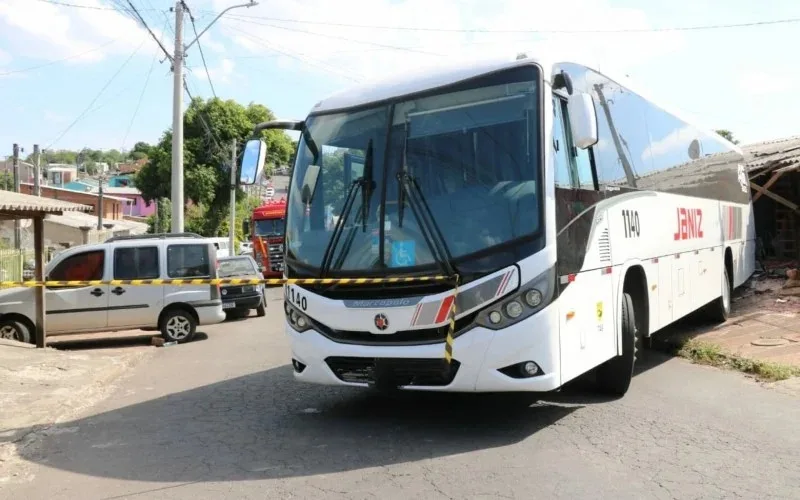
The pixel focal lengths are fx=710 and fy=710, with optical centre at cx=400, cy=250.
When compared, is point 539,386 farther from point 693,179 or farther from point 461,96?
point 693,179

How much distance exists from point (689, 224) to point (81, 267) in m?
10.7

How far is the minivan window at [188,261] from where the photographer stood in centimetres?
1395

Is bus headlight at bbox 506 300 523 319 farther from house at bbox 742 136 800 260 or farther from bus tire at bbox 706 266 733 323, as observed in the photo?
house at bbox 742 136 800 260

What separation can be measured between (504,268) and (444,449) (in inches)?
58.7

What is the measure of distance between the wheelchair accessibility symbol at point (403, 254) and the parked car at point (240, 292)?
1232 cm

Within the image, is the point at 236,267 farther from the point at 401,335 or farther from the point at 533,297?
the point at 533,297

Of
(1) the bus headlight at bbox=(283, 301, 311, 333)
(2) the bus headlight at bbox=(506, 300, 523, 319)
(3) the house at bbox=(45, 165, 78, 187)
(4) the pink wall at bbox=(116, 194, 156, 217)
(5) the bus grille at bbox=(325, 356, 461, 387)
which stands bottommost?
(5) the bus grille at bbox=(325, 356, 461, 387)

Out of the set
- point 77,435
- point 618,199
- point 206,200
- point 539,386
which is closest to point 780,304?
point 618,199

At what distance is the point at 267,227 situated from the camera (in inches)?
1184

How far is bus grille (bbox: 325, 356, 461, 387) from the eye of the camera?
5645 mm

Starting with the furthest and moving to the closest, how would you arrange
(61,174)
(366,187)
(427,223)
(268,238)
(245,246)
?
(61,174) < (245,246) < (268,238) < (366,187) < (427,223)

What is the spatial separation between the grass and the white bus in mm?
2321

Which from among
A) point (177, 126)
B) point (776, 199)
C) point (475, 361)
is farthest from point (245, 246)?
point (475, 361)

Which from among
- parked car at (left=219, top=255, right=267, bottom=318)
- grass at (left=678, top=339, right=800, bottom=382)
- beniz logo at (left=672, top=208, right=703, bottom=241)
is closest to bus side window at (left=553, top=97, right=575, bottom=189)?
beniz logo at (left=672, top=208, right=703, bottom=241)
